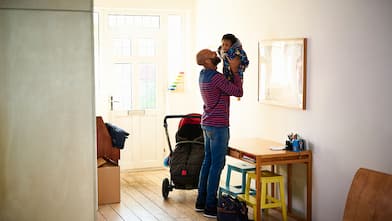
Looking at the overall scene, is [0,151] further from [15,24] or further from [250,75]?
[250,75]

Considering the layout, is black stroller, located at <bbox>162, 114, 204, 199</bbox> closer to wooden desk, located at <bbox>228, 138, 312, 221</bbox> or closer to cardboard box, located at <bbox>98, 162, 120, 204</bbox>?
cardboard box, located at <bbox>98, 162, 120, 204</bbox>

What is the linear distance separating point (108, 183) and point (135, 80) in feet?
6.50

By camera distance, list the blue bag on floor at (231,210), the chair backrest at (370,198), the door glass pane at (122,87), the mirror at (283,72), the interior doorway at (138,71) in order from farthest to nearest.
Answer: the door glass pane at (122,87)
the interior doorway at (138,71)
the mirror at (283,72)
the blue bag on floor at (231,210)
the chair backrest at (370,198)

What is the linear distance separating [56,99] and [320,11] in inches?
106

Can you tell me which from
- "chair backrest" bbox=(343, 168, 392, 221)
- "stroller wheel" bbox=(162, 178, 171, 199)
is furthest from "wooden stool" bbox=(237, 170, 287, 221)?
"chair backrest" bbox=(343, 168, 392, 221)

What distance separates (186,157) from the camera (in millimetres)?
5660

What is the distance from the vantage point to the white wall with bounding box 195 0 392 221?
3967 mm

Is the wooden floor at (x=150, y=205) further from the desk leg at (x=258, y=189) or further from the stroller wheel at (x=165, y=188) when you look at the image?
the desk leg at (x=258, y=189)

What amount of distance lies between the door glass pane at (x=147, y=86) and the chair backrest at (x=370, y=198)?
3975 mm

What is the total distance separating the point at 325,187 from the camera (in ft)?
15.0

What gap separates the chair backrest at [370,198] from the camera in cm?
349

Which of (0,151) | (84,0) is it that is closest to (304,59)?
(84,0)

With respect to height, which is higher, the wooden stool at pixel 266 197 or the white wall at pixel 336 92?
the white wall at pixel 336 92

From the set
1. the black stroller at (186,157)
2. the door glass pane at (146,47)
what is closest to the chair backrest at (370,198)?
the black stroller at (186,157)
